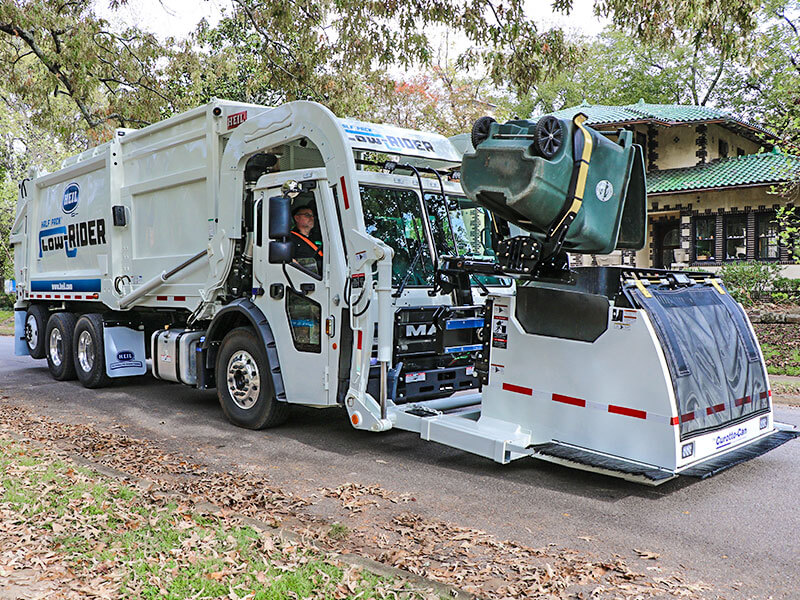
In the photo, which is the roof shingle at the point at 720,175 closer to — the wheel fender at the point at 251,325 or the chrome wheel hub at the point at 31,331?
the wheel fender at the point at 251,325

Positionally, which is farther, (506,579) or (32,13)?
(32,13)

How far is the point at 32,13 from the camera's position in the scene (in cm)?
1085

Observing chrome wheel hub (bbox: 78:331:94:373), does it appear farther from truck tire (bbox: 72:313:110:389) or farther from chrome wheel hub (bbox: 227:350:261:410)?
chrome wheel hub (bbox: 227:350:261:410)

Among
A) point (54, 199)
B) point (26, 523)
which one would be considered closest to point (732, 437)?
point (26, 523)

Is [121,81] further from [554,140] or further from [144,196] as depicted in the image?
[554,140]

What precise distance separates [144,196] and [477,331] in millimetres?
5016

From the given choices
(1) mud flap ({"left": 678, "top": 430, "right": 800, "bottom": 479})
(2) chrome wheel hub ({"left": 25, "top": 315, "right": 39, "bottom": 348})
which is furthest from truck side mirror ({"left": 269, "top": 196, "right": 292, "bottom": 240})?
(2) chrome wheel hub ({"left": 25, "top": 315, "right": 39, "bottom": 348})

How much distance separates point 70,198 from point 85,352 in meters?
2.32

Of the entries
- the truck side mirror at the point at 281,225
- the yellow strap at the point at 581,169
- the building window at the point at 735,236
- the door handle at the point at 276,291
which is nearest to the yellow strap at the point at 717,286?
the yellow strap at the point at 581,169

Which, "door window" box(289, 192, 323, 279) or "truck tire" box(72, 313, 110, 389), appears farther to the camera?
"truck tire" box(72, 313, 110, 389)

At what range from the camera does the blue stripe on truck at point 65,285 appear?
10.2m

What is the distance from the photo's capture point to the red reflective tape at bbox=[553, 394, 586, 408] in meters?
5.29

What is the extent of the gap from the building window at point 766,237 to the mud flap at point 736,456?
18.8 m

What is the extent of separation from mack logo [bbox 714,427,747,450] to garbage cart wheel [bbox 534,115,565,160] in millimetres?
2354
